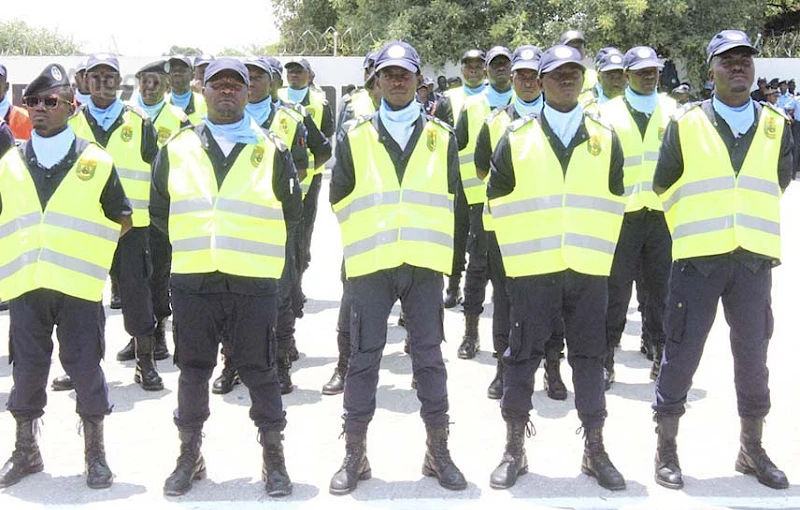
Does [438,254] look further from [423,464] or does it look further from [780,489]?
[780,489]

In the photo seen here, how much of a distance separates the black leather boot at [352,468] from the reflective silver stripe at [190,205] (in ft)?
4.41

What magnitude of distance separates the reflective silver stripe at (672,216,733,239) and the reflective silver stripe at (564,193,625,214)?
0.37 meters

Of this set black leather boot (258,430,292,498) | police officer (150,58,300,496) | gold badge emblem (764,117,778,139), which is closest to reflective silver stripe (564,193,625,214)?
gold badge emblem (764,117,778,139)

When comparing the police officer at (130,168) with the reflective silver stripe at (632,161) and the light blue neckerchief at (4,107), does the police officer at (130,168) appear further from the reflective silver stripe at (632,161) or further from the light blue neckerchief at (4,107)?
the reflective silver stripe at (632,161)

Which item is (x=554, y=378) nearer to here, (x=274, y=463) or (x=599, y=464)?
(x=599, y=464)

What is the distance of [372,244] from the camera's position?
15.2 ft

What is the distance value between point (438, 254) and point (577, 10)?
18752mm

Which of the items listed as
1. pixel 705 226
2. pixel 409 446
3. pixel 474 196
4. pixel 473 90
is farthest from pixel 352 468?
pixel 473 90

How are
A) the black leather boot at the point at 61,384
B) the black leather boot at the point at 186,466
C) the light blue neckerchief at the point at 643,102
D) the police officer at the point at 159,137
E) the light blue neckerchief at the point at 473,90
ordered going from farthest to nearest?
the light blue neckerchief at the point at 473,90 → the police officer at the point at 159,137 → the light blue neckerchief at the point at 643,102 → the black leather boot at the point at 61,384 → the black leather boot at the point at 186,466

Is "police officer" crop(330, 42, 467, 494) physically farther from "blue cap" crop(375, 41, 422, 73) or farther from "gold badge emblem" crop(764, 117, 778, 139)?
"gold badge emblem" crop(764, 117, 778, 139)

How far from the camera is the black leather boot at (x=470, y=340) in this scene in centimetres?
700

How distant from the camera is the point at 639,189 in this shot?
611 centimetres

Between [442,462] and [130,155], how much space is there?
3075 millimetres

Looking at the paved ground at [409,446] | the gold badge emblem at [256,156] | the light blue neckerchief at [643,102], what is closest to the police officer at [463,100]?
the paved ground at [409,446]
